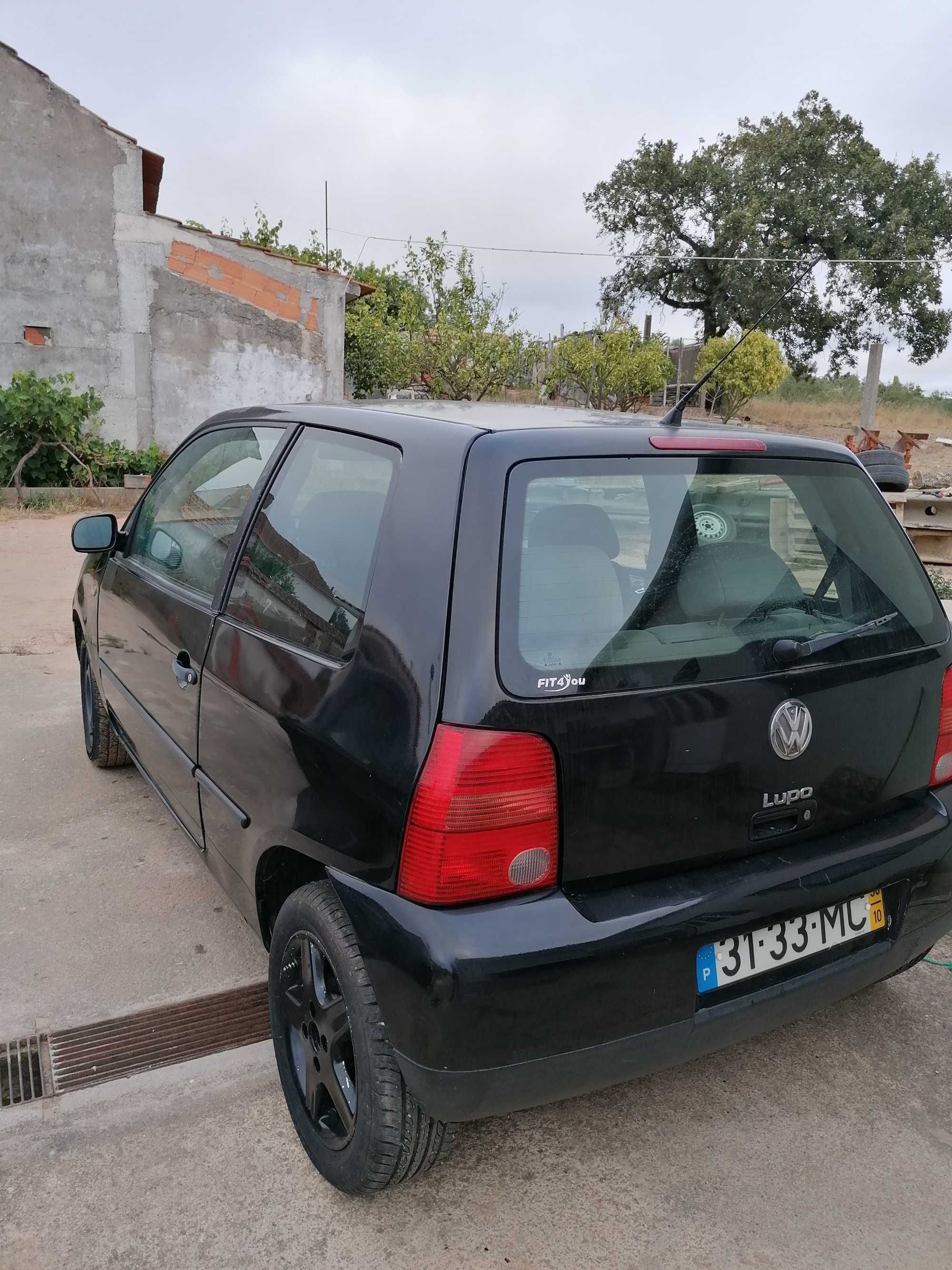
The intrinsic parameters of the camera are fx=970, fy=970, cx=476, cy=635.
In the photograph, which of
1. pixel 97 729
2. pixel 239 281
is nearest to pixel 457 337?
pixel 239 281

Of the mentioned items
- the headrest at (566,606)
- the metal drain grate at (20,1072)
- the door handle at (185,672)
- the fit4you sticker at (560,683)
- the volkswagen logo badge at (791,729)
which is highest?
the headrest at (566,606)

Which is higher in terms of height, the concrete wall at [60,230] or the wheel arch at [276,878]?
the concrete wall at [60,230]

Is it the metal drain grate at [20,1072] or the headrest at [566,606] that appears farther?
the metal drain grate at [20,1072]

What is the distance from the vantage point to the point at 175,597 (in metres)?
2.93

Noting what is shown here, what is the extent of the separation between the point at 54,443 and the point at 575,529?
42.9ft

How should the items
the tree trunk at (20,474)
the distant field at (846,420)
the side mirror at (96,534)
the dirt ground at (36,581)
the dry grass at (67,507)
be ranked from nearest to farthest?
1. the side mirror at (96,534)
2. the dirt ground at (36,581)
3. the dry grass at (67,507)
4. the tree trunk at (20,474)
5. the distant field at (846,420)

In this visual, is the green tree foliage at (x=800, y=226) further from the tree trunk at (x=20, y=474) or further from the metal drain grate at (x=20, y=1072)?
the metal drain grate at (x=20, y=1072)

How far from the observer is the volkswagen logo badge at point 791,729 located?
6.40 ft

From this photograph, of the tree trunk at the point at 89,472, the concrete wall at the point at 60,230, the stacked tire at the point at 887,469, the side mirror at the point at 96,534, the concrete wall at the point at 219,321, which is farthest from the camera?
the concrete wall at the point at 219,321

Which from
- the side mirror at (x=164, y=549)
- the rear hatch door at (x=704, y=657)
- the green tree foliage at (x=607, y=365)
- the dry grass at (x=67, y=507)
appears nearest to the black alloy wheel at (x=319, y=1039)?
the rear hatch door at (x=704, y=657)

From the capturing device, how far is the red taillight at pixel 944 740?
232 centimetres

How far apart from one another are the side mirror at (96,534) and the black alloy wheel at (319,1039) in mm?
1955

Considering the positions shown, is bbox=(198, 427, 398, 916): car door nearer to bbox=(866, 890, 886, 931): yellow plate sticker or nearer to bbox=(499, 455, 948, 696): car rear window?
bbox=(499, 455, 948, 696): car rear window

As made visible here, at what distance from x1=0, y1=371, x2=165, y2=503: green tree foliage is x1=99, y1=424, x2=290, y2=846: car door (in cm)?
1056
